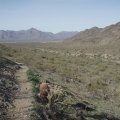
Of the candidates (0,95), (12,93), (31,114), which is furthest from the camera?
(12,93)

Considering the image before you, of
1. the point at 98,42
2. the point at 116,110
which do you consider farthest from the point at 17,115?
the point at 98,42

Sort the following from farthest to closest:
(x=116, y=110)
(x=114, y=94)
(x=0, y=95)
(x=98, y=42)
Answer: (x=98, y=42), (x=114, y=94), (x=116, y=110), (x=0, y=95)

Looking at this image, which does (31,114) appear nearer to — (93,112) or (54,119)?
(54,119)

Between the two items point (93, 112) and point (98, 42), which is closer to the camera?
point (93, 112)

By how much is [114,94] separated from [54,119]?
9.73 metres

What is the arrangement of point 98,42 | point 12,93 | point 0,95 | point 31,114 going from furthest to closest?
point 98,42, point 12,93, point 0,95, point 31,114

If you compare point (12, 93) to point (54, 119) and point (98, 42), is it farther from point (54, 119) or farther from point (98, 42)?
point (98, 42)

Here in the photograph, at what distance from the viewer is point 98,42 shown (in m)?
125

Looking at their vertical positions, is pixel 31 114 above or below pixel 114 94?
above

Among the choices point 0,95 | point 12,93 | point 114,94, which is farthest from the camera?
point 114,94

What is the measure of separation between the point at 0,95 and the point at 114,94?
30.0 feet

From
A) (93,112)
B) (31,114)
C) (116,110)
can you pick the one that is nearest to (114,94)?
(116,110)

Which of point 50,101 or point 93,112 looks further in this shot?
point 93,112

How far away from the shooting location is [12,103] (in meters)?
12.4
